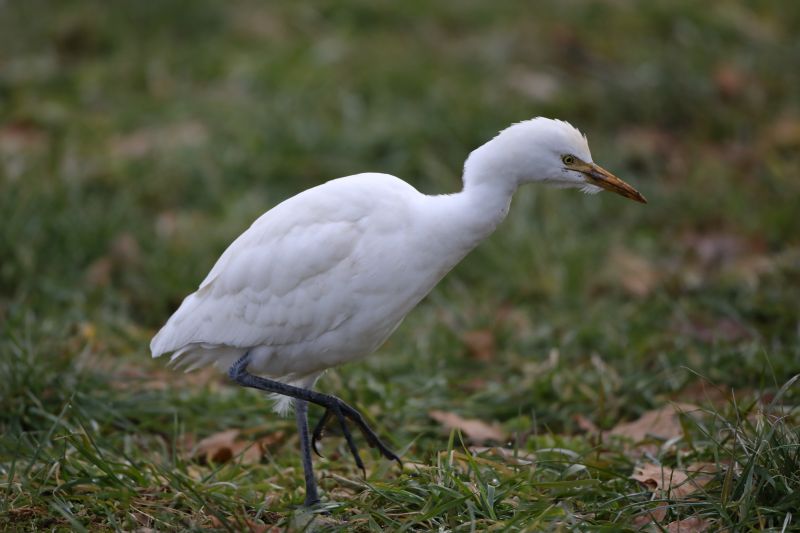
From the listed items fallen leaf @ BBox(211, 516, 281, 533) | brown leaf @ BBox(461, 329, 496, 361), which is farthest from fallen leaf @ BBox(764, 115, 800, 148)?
fallen leaf @ BBox(211, 516, 281, 533)

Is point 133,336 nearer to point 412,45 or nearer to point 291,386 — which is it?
point 291,386

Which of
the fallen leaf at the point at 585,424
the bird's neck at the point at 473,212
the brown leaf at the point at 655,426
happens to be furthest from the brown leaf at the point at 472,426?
the bird's neck at the point at 473,212

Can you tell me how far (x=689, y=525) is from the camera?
11.0ft

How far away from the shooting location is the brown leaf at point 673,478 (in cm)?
350

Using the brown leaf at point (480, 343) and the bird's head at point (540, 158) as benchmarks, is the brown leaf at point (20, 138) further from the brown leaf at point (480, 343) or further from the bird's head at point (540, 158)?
the bird's head at point (540, 158)

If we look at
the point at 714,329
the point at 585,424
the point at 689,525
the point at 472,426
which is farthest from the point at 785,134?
the point at 689,525

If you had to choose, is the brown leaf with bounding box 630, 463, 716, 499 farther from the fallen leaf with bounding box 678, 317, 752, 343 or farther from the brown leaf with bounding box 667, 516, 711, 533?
the fallen leaf with bounding box 678, 317, 752, 343

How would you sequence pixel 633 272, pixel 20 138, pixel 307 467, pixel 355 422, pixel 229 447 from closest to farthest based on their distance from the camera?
pixel 307 467 < pixel 355 422 < pixel 229 447 < pixel 633 272 < pixel 20 138

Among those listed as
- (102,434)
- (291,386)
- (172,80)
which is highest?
(172,80)

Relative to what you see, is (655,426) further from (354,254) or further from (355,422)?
(354,254)

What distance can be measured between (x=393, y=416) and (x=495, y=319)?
1.25 metres

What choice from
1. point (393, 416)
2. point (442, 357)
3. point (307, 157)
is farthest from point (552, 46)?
point (393, 416)

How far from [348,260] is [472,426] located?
4.20ft

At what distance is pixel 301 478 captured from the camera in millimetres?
4105
